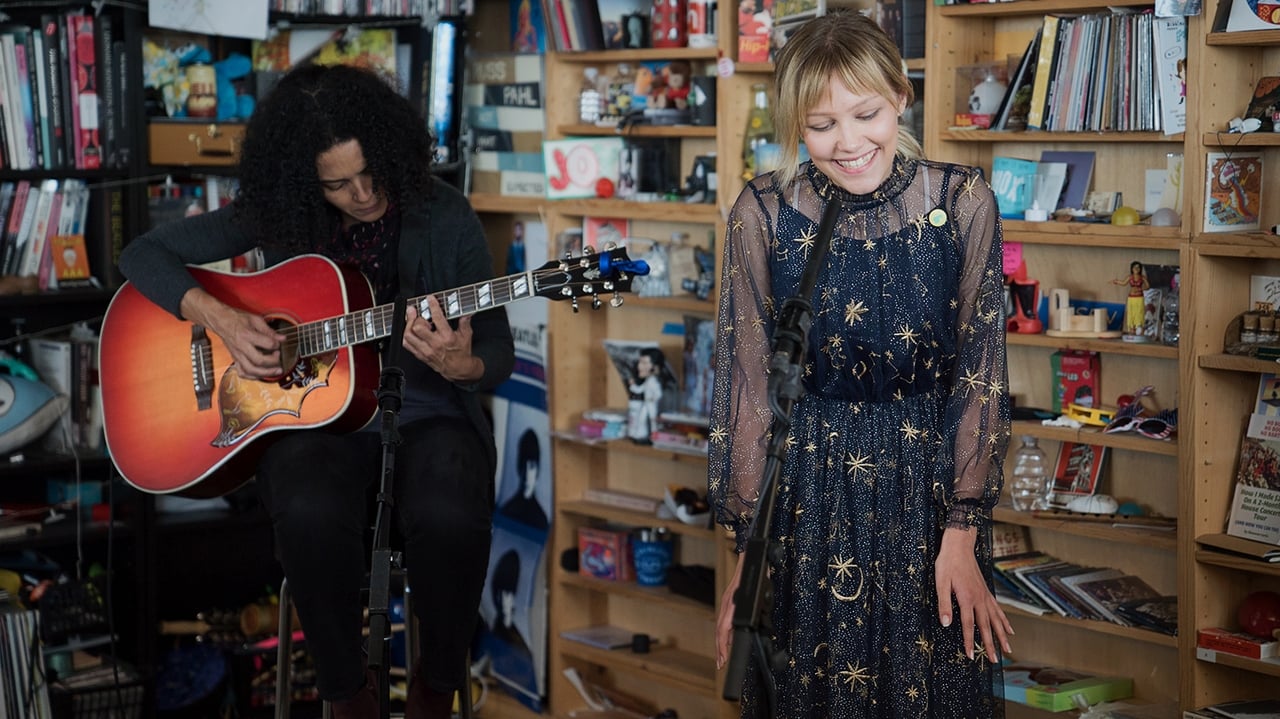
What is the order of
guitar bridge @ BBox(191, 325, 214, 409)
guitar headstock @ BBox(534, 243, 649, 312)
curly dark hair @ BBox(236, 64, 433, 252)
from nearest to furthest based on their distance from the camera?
guitar headstock @ BBox(534, 243, 649, 312), curly dark hair @ BBox(236, 64, 433, 252), guitar bridge @ BBox(191, 325, 214, 409)

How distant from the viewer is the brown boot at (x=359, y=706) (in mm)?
2498

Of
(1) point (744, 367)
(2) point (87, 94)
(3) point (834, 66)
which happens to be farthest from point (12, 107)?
(3) point (834, 66)

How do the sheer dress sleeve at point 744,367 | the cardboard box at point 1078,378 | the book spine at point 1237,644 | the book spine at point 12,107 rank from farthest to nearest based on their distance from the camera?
the book spine at point 12,107 → the cardboard box at point 1078,378 → the book spine at point 1237,644 → the sheer dress sleeve at point 744,367

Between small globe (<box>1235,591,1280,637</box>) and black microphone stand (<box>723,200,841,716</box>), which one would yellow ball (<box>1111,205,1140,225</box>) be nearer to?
small globe (<box>1235,591,1280,637</box>)

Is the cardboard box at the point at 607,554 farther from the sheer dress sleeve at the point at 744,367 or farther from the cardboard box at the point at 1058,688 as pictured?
the sheer dress sleeve at the point at 744,367

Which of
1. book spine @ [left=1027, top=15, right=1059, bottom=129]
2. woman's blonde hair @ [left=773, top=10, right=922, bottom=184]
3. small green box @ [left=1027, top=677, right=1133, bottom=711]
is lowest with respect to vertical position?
small green box @ [left=1027, top=677, right=1133, bottom=711]

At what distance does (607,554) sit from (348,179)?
1418 millimetres

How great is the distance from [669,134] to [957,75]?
775 millimetres

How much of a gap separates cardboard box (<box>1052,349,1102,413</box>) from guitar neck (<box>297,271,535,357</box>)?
117 centimetres

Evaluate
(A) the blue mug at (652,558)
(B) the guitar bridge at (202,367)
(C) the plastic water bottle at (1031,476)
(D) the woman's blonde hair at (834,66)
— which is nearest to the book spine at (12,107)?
(B) the guitar bridge at (202,367)

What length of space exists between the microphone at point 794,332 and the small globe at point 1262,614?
1.45m

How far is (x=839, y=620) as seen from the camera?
1929mm

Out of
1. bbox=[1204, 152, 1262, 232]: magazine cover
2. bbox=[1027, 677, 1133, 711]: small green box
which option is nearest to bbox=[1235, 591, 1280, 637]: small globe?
bbox=[1027, 677, 1133, 711]: small green box

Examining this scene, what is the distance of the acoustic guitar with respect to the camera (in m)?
2.49
